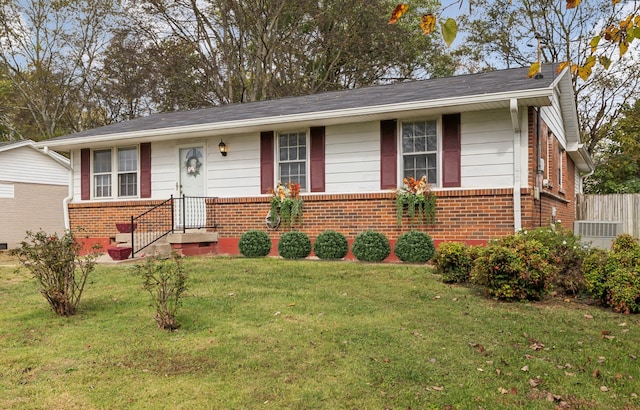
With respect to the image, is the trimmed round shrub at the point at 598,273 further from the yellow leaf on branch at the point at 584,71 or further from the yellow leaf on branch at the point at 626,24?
the yellow leaf on branch at the point at 626,24

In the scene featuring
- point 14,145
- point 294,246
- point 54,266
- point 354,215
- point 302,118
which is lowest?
point 294,246

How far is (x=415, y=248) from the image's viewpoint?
8.60 m

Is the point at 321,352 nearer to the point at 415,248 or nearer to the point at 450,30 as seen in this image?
the point at 450,30

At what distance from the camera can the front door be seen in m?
11.3

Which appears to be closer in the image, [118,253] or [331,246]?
[331,246]

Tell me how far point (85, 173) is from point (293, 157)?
6.15 meters

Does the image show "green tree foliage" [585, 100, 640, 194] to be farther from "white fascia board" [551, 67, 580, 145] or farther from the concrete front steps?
the concrete front steps

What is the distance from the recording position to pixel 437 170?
9.37 m

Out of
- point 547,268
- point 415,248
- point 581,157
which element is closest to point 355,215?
point 415,248

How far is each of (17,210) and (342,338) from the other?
1754cm

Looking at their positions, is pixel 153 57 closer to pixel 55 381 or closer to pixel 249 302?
pixel 249 302

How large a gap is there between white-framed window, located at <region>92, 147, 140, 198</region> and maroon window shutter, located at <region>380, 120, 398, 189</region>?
6515 mm

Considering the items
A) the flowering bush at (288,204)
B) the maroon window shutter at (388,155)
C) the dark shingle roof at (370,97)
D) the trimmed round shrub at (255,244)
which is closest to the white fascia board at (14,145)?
the dark shingle roof at (370,97)

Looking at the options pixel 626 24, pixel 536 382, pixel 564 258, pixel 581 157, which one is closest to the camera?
pixel 626 24
